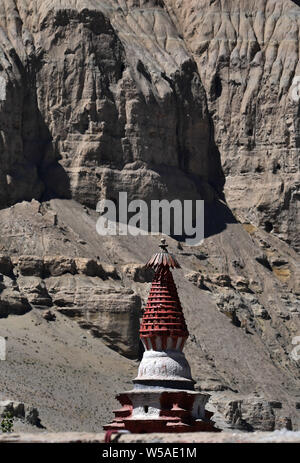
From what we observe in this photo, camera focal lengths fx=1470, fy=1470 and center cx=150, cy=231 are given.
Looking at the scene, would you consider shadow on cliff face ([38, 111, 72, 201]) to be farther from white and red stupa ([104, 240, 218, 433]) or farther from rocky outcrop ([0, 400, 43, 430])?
white and red stupa ([104, 240, 218, 433])

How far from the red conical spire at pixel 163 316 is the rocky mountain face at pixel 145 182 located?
109 ft

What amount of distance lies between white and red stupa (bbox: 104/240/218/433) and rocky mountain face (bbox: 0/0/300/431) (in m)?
33.7

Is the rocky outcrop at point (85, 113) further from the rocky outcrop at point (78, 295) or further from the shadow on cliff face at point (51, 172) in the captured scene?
the rocky outcrop at point (78, 295)

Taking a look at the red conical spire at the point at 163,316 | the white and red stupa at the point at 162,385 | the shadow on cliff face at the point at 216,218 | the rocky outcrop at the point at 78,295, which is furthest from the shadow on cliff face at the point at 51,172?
the white and red stupa at the point at 162,385

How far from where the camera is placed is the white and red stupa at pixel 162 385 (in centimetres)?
4244

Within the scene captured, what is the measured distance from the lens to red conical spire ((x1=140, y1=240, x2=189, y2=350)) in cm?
4381

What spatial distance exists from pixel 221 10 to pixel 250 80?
26.3 feet

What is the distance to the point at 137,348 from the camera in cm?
9075

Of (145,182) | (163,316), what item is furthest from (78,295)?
(163,316)

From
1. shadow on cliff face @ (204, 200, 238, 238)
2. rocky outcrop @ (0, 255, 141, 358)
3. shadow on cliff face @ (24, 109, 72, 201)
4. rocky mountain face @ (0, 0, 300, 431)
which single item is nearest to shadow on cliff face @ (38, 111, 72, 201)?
shadow on cliff face @ (24, 109, 72, 201)

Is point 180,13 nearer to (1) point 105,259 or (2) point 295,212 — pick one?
(2) point 295,212

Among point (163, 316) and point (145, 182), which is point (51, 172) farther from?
Answer: point (163, 316)

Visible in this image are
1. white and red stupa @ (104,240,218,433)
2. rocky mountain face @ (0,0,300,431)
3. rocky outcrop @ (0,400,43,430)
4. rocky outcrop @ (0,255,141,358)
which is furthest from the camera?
rocky outcrop @ (0,255,141,358)
